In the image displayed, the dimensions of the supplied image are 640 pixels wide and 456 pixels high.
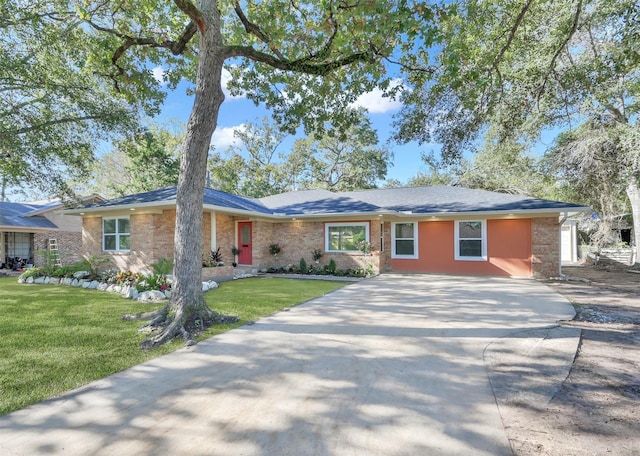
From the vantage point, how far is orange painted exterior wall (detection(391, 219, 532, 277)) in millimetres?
12164

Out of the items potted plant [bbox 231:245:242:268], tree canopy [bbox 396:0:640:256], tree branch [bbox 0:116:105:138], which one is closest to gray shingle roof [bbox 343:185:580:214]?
tree canopy [bbox 396:0:640:256]

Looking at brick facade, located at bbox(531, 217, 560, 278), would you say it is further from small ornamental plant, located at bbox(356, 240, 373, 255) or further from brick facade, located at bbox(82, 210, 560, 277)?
small ornamental plant, located at bbox(356, 240, 373, 255)

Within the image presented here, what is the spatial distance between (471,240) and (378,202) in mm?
4415

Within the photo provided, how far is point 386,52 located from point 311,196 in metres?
10.2

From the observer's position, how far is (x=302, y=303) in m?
7.50

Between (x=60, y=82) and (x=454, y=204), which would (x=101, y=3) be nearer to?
(x=60, y=82)

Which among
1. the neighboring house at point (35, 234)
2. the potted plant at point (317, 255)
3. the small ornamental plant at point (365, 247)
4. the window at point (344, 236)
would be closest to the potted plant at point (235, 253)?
the potted plant at point (317, 255)

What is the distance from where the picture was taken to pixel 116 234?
12.5 m

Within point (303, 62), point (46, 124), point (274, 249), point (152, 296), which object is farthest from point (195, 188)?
point (274, 249)

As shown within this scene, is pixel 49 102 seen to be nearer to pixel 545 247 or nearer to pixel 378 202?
pixel 378 202

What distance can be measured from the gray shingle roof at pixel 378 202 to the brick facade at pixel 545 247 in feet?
2.54

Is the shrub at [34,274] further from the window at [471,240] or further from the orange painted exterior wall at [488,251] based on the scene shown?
the window at [471,240]

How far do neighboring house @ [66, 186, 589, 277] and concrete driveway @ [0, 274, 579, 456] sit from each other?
719 cm

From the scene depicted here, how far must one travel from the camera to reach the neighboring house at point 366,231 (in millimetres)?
11570
